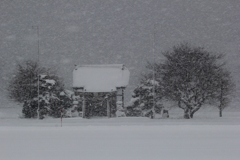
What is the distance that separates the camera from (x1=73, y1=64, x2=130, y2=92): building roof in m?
34.0

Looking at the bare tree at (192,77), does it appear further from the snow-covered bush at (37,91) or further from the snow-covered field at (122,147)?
the snow-covered field at (122,147)

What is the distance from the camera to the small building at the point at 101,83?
33.3 meters

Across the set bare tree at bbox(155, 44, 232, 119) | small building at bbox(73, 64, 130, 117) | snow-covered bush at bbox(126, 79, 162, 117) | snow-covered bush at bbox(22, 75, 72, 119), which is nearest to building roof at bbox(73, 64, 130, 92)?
small building at bbox(73, 64, 130, 117)

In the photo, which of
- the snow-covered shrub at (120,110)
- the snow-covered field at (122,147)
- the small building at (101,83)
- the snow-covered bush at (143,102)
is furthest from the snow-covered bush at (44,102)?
the snow-covered field at (122,147)

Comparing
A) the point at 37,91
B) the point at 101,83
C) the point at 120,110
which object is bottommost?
the point at 120,110

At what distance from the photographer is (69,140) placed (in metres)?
13.4

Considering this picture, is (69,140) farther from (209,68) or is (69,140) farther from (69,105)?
(69,105)

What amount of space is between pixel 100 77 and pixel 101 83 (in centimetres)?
118

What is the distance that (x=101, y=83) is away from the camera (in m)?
34.7

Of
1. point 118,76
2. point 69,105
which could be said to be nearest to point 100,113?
point 118,76

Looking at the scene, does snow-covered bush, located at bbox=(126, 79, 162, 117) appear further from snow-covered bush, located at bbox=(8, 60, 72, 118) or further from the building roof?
snow-covered bush, located at bbox=(8, 60, 72, 118)

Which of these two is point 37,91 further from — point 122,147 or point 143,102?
point 122,147

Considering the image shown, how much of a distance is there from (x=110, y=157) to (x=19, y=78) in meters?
31.5

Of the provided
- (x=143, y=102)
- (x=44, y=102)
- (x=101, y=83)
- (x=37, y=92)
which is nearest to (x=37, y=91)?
(x=37, y=92)
